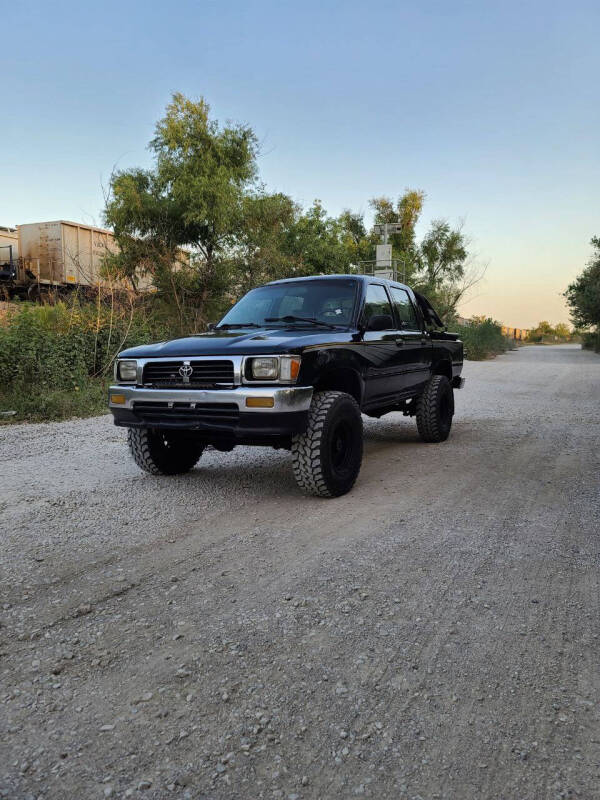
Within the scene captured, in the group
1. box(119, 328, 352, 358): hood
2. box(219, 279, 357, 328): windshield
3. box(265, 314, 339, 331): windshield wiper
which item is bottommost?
box(119, 328, 352, 358): hood

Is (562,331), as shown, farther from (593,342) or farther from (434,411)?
(434,411)

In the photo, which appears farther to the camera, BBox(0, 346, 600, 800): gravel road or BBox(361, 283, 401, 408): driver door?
BBox(361, 283, 401, 408): driver door

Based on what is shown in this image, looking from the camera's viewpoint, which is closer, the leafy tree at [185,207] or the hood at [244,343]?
the hood at [244,343]

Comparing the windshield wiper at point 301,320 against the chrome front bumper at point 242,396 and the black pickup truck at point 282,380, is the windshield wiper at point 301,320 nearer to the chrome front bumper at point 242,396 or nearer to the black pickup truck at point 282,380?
the black pickup truck at point 282,380

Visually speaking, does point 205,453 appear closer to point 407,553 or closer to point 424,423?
point 424,423

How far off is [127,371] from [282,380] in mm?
1468

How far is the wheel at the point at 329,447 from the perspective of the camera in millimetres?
4594

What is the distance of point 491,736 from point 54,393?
8952 mm

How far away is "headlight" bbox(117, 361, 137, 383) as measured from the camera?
505cm

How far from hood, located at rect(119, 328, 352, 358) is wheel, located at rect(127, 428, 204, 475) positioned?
2.40 ft

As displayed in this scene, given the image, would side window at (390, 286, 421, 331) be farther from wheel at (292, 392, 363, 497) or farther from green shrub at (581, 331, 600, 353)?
green shrub at (581, 331, 600, 353)

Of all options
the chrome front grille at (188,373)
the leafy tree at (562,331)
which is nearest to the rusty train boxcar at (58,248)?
the chrome front grille at (188,373)

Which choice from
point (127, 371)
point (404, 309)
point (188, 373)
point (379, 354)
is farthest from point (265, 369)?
point (404, 309)

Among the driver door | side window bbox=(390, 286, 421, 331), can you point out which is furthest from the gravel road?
side window bbox=(390, 286, 421, 331)
